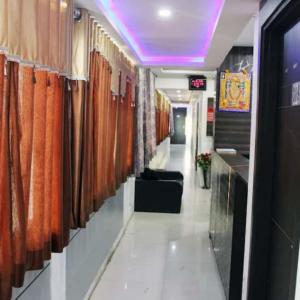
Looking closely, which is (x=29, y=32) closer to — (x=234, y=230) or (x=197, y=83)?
(x=234, y=230)

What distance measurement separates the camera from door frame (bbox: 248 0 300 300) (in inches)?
84.1

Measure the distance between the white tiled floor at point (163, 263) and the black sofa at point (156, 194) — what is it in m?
0.18

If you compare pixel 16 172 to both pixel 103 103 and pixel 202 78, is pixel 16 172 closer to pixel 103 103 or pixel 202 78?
pixel 103 103

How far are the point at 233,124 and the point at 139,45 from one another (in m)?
1.83

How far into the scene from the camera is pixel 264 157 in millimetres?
2172

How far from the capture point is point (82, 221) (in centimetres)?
248

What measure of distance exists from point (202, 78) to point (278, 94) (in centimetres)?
512

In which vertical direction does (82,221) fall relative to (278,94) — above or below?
below

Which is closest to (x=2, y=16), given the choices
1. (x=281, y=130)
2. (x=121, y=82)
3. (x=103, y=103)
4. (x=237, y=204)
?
(x=281, y=130)

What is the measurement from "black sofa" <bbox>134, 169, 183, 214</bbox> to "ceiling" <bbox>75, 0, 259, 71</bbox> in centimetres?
201

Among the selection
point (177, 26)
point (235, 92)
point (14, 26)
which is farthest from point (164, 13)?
point (235, 92)

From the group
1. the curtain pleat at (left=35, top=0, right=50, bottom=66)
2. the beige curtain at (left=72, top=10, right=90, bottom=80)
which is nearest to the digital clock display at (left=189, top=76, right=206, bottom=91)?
the beige curtain at (left=72, top=10, right=90, bottom=80)

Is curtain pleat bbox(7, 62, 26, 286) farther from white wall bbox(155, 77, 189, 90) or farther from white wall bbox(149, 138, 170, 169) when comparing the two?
white wall bbox(155, 77, 189, 90)

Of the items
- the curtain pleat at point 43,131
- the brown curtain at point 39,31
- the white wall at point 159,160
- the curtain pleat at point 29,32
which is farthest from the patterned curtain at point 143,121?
the curtain pleat at point 29,32
